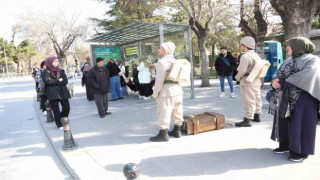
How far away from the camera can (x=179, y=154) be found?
492cm

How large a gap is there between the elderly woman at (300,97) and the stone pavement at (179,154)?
0.30m

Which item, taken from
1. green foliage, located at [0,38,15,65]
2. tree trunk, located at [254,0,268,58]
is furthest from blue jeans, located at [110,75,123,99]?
green foliage, located at [0,38,15,65]

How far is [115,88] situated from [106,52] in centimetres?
348

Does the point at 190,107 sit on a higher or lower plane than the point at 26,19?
lower

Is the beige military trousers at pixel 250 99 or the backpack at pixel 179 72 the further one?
the beige military trousers at pixel 250 99

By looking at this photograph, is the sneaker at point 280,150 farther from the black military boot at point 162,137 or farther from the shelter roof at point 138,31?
the shelter roof at point 138,31

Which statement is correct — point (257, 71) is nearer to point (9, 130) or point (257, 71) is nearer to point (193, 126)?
point (193, 126)

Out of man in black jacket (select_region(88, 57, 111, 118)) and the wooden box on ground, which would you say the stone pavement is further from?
man in black jacket (select_region(88, 57, 111, 118))

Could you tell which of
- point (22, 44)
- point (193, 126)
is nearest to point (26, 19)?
point (22, 44)

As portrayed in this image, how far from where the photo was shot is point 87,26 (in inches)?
1663

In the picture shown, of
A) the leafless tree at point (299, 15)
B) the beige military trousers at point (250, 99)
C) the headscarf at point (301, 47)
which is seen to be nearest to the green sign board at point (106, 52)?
the leafless tree at point (299, 15)

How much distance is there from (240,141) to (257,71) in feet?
5.38

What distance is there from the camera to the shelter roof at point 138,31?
1028 cm

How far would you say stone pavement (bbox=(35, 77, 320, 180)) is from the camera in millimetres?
4094
